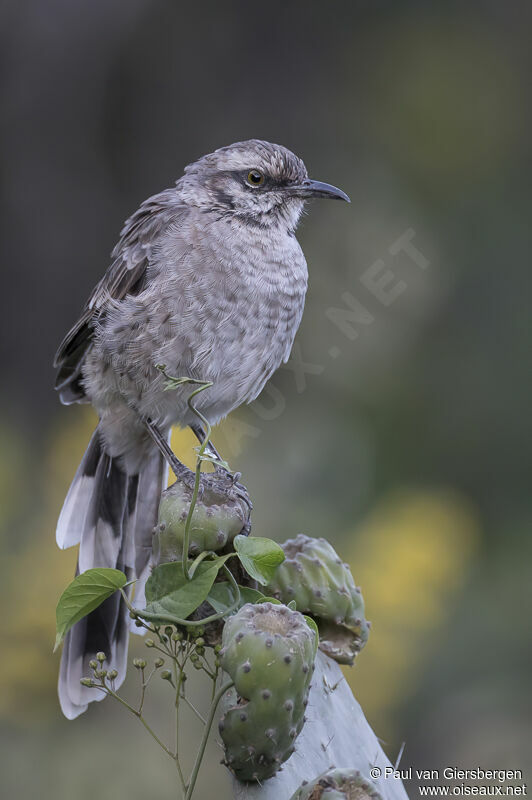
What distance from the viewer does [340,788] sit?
5.25 ft

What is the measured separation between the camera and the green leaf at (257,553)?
1.83 m

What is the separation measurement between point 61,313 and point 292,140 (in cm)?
162

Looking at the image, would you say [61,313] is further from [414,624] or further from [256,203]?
[414,624]

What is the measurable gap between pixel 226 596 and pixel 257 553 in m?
0.13

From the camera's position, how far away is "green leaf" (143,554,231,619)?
1.81 m

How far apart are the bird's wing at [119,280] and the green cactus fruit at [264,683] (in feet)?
6.23

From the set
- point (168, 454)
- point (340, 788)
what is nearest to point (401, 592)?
point (168, 454)

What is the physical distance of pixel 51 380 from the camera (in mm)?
5207

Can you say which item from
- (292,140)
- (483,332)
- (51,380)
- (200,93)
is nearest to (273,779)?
(483,332)

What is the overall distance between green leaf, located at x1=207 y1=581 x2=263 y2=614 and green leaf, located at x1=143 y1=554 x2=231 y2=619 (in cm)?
7

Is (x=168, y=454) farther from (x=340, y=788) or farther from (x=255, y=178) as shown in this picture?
(x=340, y=788)

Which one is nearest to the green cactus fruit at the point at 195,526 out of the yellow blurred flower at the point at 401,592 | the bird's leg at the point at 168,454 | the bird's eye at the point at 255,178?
the bird's leg at the point at 168,454

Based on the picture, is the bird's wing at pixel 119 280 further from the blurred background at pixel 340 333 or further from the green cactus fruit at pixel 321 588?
the green cactus fruit at pixel 321 588

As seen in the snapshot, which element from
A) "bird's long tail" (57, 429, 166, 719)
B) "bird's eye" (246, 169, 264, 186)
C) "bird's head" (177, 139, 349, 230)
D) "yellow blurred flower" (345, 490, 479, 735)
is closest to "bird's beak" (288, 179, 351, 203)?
"bird's head" (177, 139, 349, 230)
